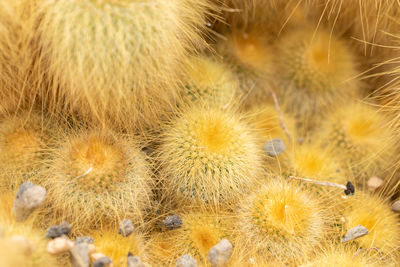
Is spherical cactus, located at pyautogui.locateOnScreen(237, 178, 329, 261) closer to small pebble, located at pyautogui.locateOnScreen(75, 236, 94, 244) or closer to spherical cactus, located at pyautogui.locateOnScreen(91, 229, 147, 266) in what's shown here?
spherical cactus, located at pyautogui.locateOnScreen(91, 229, 147, 266)

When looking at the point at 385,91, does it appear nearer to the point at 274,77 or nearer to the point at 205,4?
the point at 274,77

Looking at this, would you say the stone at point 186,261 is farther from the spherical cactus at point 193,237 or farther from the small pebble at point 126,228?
the small pebble at point 126,228

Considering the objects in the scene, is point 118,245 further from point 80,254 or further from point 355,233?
point 355,233

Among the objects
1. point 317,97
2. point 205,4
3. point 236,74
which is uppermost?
point 205,4

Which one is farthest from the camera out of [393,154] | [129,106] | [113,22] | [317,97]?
[317,97]

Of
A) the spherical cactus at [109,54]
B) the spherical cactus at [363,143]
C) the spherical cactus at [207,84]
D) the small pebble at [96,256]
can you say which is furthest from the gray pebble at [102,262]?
the spherical cactus at [363,143]

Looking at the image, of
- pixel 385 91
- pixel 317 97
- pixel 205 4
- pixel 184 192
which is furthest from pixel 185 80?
pixel 385 91

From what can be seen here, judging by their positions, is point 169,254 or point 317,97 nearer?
point 169,254
